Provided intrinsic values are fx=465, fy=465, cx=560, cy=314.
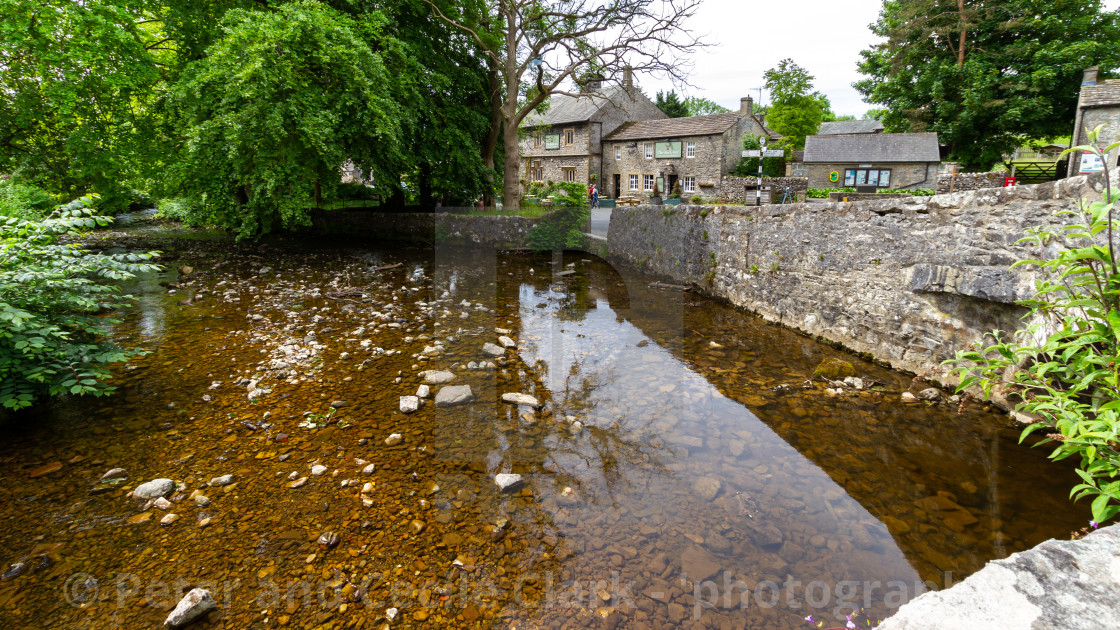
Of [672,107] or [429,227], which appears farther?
[672,107]

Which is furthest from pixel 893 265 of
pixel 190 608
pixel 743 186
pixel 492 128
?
pixel 743 186

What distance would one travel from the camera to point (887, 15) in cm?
3247

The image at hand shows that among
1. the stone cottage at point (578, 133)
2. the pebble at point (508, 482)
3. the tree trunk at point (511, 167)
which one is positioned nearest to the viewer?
the pebble at point (508, 482)

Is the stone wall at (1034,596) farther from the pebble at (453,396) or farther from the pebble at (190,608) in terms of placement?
the pebble at (453,396)

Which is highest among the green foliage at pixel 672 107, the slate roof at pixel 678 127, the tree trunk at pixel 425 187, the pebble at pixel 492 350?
the green foliage at pixel 672 107

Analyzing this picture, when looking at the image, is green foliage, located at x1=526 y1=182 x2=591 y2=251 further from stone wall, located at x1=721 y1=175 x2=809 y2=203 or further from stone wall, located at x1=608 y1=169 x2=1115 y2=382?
stone wall, located at x1=721 y1=175 x2=809 y2=203

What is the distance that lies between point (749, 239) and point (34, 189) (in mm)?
15196

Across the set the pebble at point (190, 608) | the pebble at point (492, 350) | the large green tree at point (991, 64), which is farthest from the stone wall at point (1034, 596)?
the large green tree at point (991, 64)

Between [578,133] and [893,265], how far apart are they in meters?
37.7

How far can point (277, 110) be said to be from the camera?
10.9 meters

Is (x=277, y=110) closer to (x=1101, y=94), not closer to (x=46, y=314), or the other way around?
(x=46, y=314)

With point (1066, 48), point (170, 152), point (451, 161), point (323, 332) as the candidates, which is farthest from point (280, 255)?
point (1066, 48)

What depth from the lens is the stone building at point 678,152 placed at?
3497 centimetres

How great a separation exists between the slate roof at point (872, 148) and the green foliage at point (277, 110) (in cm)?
3132
